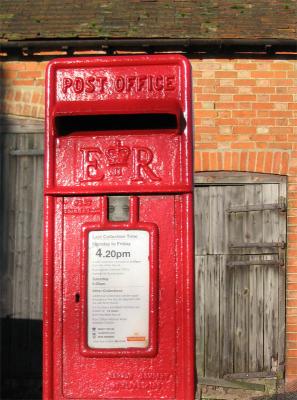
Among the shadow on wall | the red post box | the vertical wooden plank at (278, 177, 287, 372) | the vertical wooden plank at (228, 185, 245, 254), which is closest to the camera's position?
the red post box

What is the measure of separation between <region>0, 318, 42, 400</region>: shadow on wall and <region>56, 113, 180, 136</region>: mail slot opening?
3.89 m

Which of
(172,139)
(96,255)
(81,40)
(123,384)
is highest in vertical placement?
(81,40)

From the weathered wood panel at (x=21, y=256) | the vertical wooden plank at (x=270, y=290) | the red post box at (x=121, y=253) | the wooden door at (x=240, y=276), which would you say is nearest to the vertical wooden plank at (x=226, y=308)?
the wooden door at (x=240, y=276)

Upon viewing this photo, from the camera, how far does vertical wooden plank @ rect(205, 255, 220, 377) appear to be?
6.61 m

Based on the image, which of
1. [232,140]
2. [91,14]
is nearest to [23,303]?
[232,140]

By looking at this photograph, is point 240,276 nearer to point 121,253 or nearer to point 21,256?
point 21,256

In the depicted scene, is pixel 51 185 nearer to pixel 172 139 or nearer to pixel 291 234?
pixel 172 139

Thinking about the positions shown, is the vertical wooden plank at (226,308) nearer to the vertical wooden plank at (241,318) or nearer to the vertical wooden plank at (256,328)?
the vertical wooden plank at (241,318)

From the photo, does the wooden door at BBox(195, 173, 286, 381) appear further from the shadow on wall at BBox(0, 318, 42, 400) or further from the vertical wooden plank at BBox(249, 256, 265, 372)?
the shadow on wall at BBox(0, 318, 42, 400)

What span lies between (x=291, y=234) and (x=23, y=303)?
3.08m

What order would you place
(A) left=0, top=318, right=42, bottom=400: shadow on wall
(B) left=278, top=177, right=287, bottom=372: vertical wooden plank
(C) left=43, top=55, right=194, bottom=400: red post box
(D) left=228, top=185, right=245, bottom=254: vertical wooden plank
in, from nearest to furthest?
(C) left=43, top=55, right=194, bottom=400: red post box → (B) left=278, top=177, right=287, bottom=372: vertical wooden plank → (D) left=228, top=185, right=245, bottom=254: vertical wooden plank → (A) left=0, top=318, right=42, bottom=400: shadow on wall

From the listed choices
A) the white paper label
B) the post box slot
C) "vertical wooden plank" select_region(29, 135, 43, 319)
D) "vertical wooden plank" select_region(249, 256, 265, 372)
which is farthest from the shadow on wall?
the post box slot

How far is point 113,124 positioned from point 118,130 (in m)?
0.05

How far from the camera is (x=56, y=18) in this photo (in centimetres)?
702
